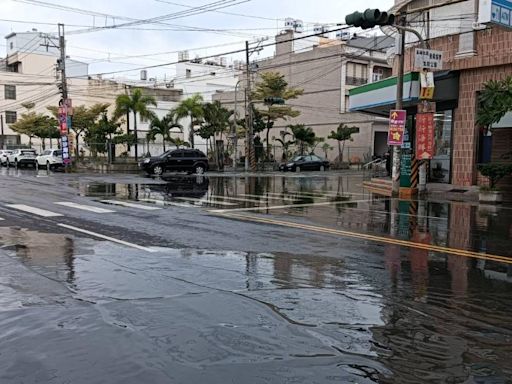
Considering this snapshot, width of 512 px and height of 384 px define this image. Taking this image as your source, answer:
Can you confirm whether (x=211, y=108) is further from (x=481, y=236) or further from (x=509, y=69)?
(x=481, y=236)

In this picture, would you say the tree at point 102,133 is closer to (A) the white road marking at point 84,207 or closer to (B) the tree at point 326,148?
(B) the tree at point 326,148

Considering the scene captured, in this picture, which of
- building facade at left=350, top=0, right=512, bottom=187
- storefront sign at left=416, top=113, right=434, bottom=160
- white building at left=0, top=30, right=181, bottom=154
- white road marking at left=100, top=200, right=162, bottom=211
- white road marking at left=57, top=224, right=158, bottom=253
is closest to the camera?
white road marking at left=57, top=224, right=158, bottom=253

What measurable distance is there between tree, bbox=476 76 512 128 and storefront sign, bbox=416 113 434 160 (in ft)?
8.07

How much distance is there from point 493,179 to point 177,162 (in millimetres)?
21876

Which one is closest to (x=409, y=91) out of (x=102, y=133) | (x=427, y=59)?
(x=427, y=59)

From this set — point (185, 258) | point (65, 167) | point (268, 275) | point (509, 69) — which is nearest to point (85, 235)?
point (185, 258)

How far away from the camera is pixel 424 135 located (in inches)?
858

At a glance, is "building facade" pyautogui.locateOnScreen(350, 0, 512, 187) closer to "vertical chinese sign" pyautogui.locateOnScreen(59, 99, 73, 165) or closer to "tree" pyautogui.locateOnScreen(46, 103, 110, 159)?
"vertical chinese sign" pyautogui.locateOnScreen(59, 99, 73, 165)

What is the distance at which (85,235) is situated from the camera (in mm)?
11305

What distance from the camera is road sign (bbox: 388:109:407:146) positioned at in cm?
2156

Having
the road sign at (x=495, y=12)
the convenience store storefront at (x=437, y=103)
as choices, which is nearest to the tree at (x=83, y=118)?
the convenience store storefront at (x=437, y=103)

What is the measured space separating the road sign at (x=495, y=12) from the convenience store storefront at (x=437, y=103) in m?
8.31

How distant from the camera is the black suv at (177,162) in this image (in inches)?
Result: 1443

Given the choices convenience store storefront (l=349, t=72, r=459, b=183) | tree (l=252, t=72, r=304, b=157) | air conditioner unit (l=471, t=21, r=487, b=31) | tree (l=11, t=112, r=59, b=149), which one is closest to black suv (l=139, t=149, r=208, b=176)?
convenience store storefront (l=349, t=72, r=459, b=183)
